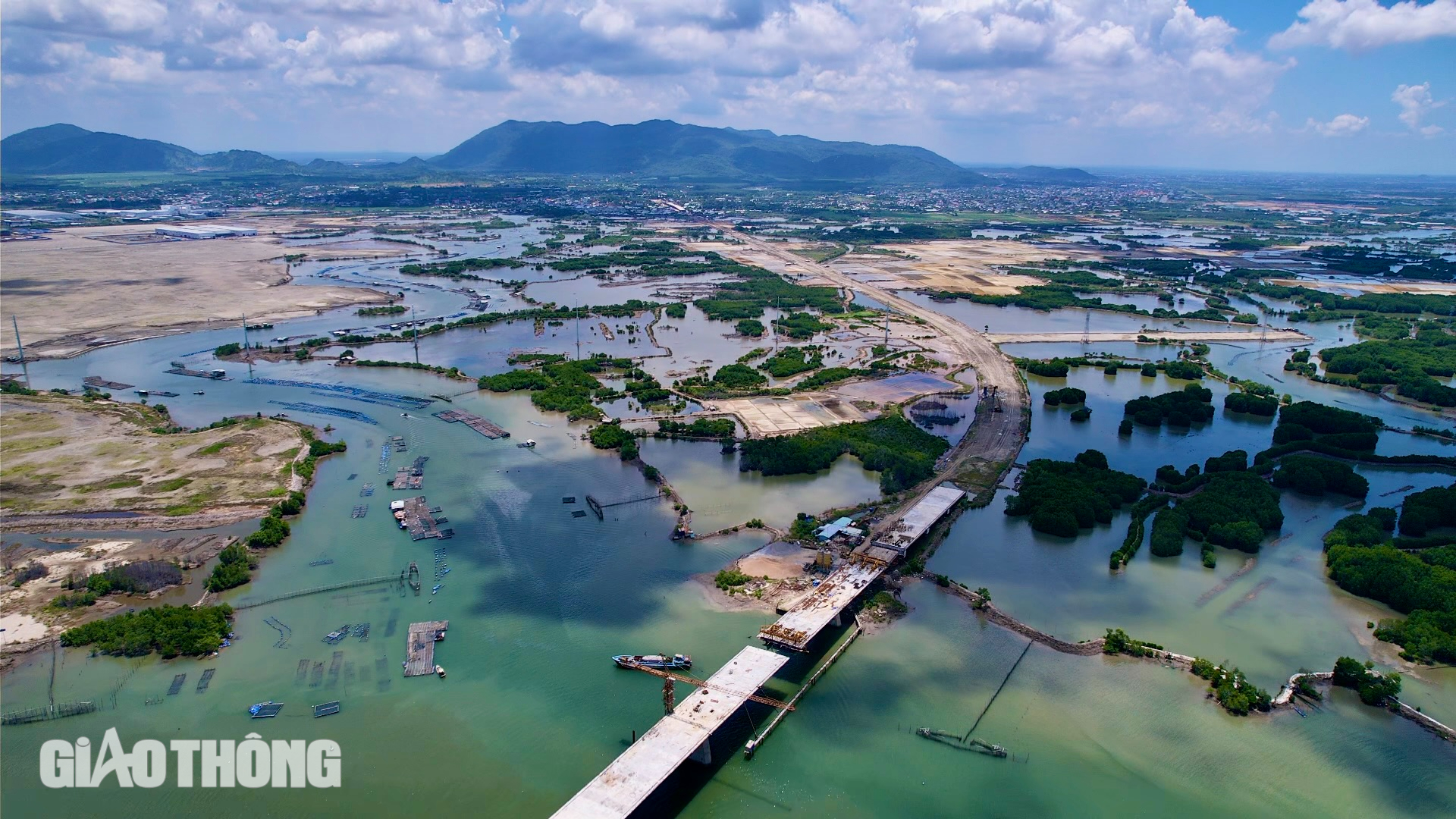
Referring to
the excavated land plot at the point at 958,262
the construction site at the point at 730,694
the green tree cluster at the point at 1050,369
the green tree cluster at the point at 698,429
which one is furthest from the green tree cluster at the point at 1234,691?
the excavated land plot at the point at 958,262

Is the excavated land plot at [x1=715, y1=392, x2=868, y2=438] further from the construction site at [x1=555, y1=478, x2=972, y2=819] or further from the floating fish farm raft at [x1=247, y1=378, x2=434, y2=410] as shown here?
the floating fish farm raft at [x1=247, y1=378, x2=434, y2=410]

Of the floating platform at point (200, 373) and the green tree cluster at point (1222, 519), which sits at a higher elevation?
the floating platform at point (200, 373)

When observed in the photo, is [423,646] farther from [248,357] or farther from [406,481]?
[248,357]

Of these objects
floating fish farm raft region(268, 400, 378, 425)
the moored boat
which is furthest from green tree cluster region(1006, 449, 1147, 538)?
floating fish farm raft region(268, 400, 378, 425)

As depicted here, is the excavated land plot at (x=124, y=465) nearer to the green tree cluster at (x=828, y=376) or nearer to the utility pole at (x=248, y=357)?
the utility pole at (x=248, y=357)

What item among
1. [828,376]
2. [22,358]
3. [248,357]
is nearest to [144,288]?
[22,358]

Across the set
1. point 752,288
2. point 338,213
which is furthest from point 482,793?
point 338,213

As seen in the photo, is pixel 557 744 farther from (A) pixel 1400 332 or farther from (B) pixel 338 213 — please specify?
(B) pixel 338 213
